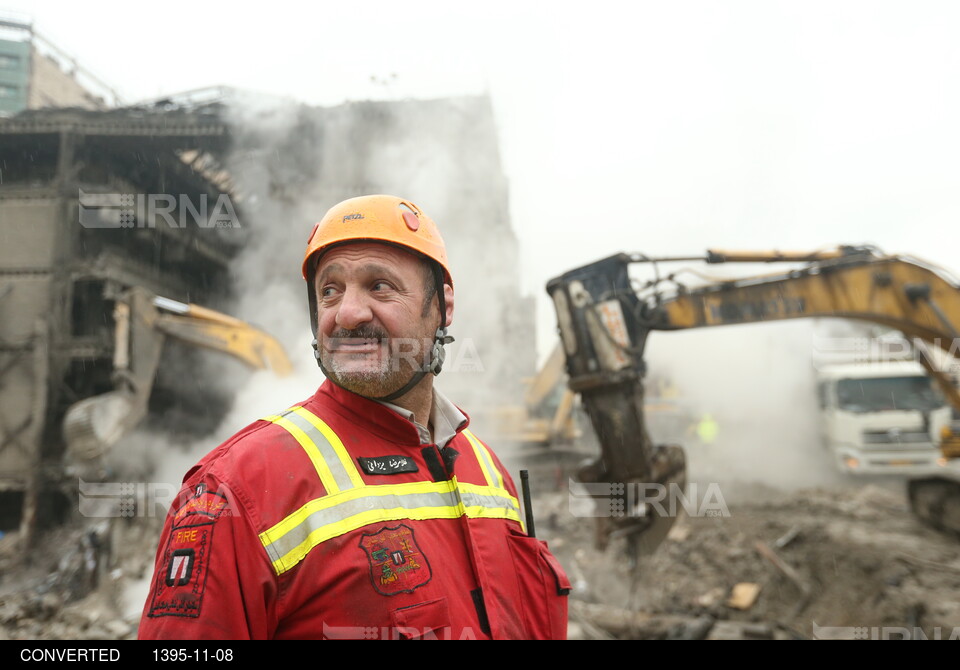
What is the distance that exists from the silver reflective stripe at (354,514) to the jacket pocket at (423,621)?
19 centimetres

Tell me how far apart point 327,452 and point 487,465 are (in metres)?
0.61

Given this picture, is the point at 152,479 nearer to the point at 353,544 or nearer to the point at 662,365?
the point at 353,544

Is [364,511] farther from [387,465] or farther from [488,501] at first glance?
[488,501]

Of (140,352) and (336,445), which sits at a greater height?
(140,352)

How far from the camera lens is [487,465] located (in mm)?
1752

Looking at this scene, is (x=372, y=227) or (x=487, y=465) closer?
(x=372, y=227)

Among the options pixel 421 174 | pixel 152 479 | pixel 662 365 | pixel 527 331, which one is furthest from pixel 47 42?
pixel 662 365

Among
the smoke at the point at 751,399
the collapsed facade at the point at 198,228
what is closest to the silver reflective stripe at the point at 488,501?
the collapsed facade at the point at 198,228

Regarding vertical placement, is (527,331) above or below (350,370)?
above

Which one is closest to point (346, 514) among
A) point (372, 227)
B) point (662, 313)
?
point (372, 227)

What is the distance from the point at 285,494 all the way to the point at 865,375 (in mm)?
12870

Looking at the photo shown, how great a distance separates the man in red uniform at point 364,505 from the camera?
42.4 inches

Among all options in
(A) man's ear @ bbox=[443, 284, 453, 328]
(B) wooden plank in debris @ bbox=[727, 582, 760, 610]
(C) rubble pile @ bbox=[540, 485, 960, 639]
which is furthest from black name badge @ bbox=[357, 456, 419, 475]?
(B) wooden plank in debris @ bbox=[727, 582, 760, 610]

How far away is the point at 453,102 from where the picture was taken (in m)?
12.7
